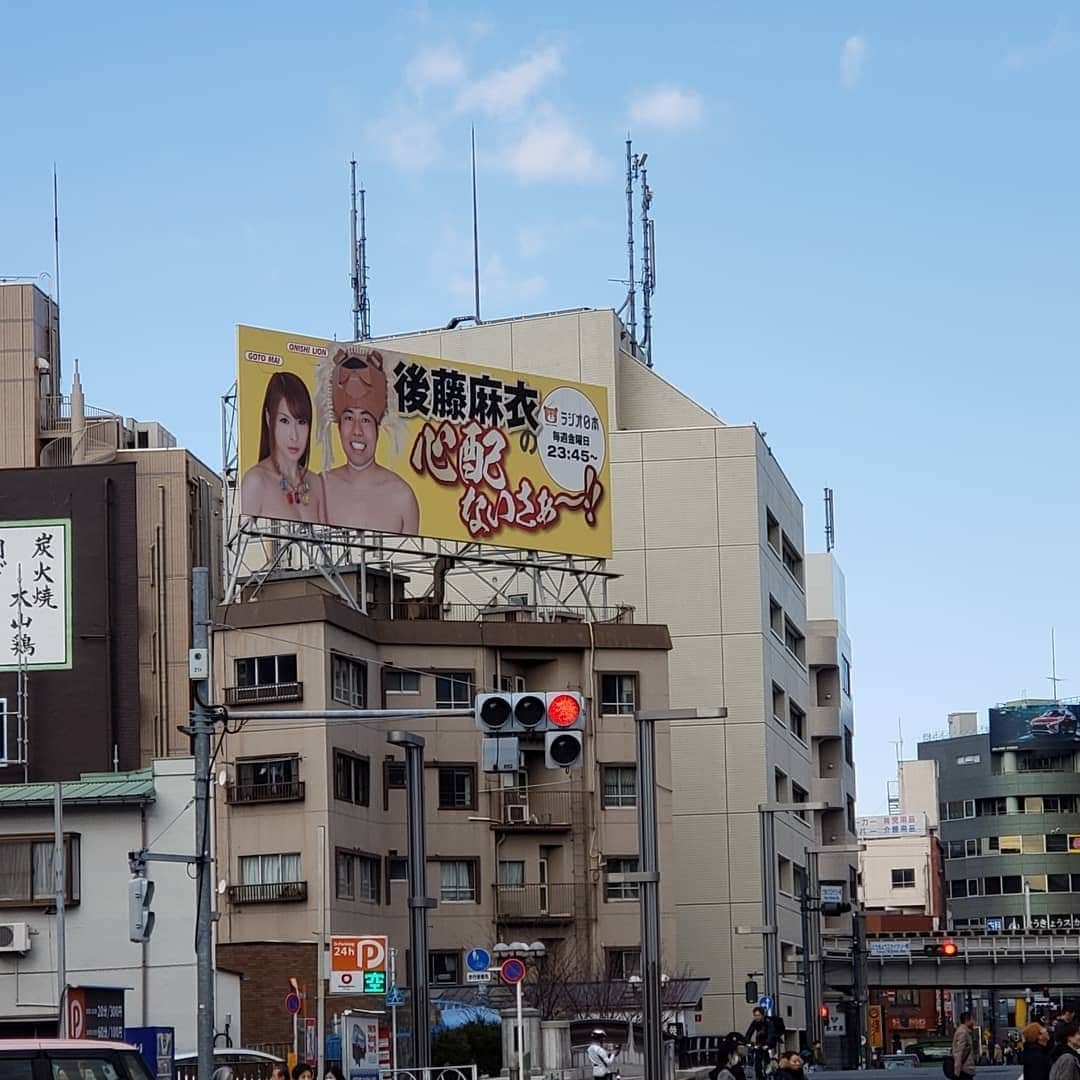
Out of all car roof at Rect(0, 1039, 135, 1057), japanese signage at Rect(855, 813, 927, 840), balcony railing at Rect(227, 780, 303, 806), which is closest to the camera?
car roof at Rect(0, 1039, 135, 1057)

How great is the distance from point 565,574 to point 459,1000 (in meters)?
21.3

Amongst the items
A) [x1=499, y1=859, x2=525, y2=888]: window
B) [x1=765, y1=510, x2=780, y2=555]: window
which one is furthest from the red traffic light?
[x1=765, y1=510, x2=780, y2=555]: window

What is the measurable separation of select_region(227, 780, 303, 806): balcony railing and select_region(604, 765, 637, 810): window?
12833 mm

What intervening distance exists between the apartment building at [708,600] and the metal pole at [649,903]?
38.2 m

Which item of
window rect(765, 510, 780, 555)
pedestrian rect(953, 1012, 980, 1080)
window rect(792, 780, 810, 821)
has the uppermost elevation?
window rect(765, 510, 780, 555)

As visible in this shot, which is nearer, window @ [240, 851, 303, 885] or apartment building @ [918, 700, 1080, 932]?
window @ [240, 851, 303, 885]

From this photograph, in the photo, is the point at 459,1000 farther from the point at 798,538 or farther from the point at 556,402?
the point at 798,538

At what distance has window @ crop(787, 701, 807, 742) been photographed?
3848 inches

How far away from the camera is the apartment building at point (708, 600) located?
83562mm

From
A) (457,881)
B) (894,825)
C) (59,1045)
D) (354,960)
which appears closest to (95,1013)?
(354,960)

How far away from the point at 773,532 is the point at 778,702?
7440mm

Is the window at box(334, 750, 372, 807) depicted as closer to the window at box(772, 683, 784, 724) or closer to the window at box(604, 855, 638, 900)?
the window at box(604, 855, 638, 900)

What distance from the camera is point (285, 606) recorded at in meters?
65.4

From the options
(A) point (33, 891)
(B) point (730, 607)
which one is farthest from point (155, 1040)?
(B) point (730, 607)
